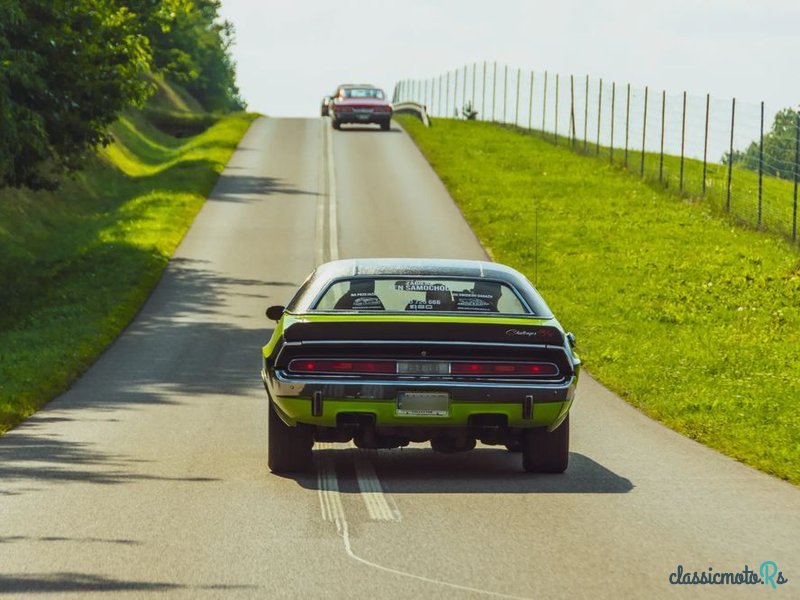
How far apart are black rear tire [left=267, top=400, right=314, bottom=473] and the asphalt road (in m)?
0.23

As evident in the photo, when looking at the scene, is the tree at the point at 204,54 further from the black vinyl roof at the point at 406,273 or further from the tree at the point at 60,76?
the black vinyl roof at the point at 406,273

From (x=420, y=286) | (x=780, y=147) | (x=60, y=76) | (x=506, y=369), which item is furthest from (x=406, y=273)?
(x=780, y=147)

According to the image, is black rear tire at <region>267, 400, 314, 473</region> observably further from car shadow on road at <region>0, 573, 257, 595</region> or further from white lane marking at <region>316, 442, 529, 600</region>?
car shadow on road at <region>0, 573, 257, 595</region>

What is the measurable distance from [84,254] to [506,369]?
23803 mm

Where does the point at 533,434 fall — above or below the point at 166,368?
above

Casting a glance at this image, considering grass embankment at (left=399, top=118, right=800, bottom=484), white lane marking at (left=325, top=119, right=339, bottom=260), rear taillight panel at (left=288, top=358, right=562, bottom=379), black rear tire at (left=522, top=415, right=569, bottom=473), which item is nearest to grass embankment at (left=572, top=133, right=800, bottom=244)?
grass embankment at (left=399, top=118, right=800, bottom=484)

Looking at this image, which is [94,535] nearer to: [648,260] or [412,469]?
[412,469]

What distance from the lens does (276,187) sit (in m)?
45.1

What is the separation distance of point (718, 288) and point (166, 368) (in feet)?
37.7

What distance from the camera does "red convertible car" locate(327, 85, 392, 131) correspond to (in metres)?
62.3

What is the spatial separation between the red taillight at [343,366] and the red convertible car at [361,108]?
5196cm

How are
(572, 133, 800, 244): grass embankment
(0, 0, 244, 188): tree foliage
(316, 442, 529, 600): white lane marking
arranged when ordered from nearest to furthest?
(316, 442, 529, 600): white lane marking, (0, 0, 244, 188): tree foliage, (572, 133, 800, 244): grass embankment

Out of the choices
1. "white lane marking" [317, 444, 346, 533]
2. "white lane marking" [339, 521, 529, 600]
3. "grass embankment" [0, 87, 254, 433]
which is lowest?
"grass embankment" [0, 87, 254, 433]

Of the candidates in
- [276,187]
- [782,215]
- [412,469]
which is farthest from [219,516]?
[276,187]
